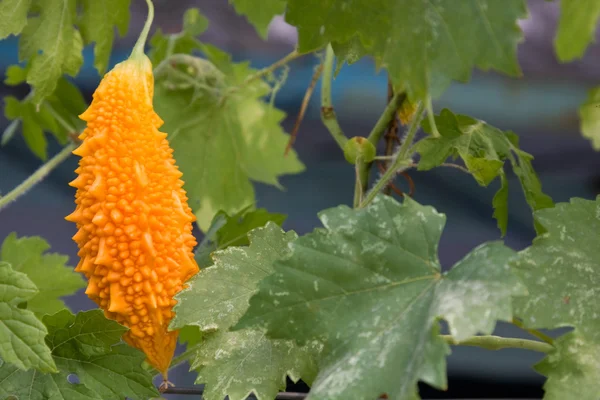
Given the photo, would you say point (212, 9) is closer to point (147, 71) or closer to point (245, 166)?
point (245, 166)

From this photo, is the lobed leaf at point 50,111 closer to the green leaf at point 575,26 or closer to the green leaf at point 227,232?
the green leaf at point 227,232

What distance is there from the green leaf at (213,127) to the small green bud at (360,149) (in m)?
0.29

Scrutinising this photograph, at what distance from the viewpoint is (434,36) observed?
41cm

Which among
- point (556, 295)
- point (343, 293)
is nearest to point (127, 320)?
point (343, 293)

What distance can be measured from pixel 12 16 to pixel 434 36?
409 millimetres

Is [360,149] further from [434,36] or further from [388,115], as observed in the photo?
[434,36]

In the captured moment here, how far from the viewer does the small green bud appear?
58 cm

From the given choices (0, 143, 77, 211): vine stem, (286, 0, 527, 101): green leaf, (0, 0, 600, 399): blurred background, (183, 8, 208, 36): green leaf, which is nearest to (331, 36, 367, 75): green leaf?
(286, 0, 527, 101): green leaf

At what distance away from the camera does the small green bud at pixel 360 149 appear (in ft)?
1.91

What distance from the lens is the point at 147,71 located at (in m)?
0.53

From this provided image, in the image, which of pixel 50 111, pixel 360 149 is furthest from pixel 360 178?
pixel 50 111

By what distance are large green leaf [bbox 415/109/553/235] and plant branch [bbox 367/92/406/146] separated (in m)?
0.04

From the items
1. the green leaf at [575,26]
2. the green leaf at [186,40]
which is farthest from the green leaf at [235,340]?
the green leaf at [186,40]

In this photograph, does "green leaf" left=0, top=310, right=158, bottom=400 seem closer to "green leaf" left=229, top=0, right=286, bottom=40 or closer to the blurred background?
"green leaf" left=229, top=0, right=286, bottom=40
